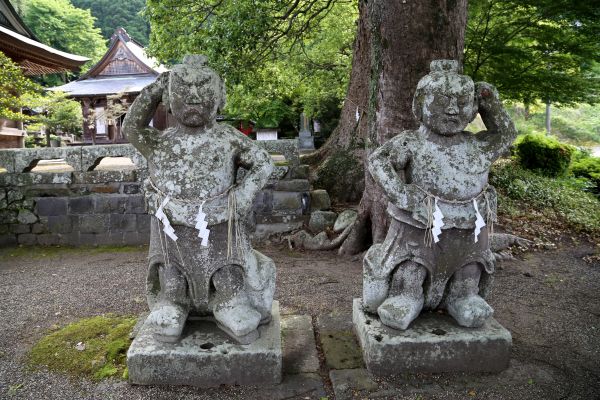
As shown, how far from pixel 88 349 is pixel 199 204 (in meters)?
1.42

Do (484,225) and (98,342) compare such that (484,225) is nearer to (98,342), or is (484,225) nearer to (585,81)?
(98,342)

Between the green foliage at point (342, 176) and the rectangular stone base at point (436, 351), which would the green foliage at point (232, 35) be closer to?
the green foliage at point (342, 176)

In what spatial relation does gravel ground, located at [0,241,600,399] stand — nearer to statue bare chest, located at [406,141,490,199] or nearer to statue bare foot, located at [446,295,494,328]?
statue bare foot, located at [446,295,494,328]

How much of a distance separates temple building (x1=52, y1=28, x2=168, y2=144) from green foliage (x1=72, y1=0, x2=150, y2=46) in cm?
888

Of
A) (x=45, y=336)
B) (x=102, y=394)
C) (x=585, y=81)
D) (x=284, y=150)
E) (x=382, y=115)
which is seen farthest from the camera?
(x=585, y=81)

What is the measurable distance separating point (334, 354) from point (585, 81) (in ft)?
24.6

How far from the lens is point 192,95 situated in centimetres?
261

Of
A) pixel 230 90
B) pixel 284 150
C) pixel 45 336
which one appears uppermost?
pixel 230 90

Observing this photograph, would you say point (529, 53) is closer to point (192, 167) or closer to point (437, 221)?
point (437, 221)

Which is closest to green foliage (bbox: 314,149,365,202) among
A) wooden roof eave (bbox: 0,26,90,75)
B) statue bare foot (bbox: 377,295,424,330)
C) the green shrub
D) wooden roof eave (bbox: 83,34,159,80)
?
statue bare foot (bbox: 377,295,424,330)

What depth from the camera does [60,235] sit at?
22.3 feet

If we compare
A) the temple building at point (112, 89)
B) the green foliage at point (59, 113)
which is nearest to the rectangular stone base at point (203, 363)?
the green foliage at point (59, 113)

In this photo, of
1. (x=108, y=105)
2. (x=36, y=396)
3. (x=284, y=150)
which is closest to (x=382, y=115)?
(x=284, y=150)

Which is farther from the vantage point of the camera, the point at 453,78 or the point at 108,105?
the point at 108,105
